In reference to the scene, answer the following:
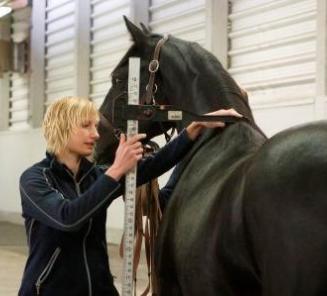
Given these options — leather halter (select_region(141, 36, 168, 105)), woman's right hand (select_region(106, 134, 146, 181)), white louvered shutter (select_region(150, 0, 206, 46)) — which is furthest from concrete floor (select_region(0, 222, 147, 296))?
woman's right hand (select_region(106, 134, 146, 181))

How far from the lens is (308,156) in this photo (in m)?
1.68

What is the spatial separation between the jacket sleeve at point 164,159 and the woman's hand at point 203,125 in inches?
1.0

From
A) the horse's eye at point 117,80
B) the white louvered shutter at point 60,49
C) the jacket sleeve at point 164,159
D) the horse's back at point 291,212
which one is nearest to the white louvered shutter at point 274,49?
the horse's eye at point 117,80

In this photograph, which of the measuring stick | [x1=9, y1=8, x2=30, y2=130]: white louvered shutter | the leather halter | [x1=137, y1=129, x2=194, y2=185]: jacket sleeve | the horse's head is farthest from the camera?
[x1=9, y1=8, x2=30, y2=130]: white louvered shutter

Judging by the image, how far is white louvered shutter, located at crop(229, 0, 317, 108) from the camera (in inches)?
242

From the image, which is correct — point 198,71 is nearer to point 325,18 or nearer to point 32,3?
point 325,18

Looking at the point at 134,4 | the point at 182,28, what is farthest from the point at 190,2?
the point at 134,4

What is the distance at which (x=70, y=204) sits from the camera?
7.64 feet

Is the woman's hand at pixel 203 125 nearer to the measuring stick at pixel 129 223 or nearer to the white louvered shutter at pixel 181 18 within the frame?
the measuring stick at pixel 129 223

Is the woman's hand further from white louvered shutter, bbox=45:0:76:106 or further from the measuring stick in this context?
white louvered shutter, bbox=45:0:76:106

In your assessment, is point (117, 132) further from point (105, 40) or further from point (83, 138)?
point (105, 40)

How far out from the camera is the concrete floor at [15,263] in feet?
19.2

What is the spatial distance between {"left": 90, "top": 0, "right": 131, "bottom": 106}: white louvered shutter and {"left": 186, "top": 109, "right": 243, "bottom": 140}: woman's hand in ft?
22.8

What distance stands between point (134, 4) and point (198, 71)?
6.46 metres
